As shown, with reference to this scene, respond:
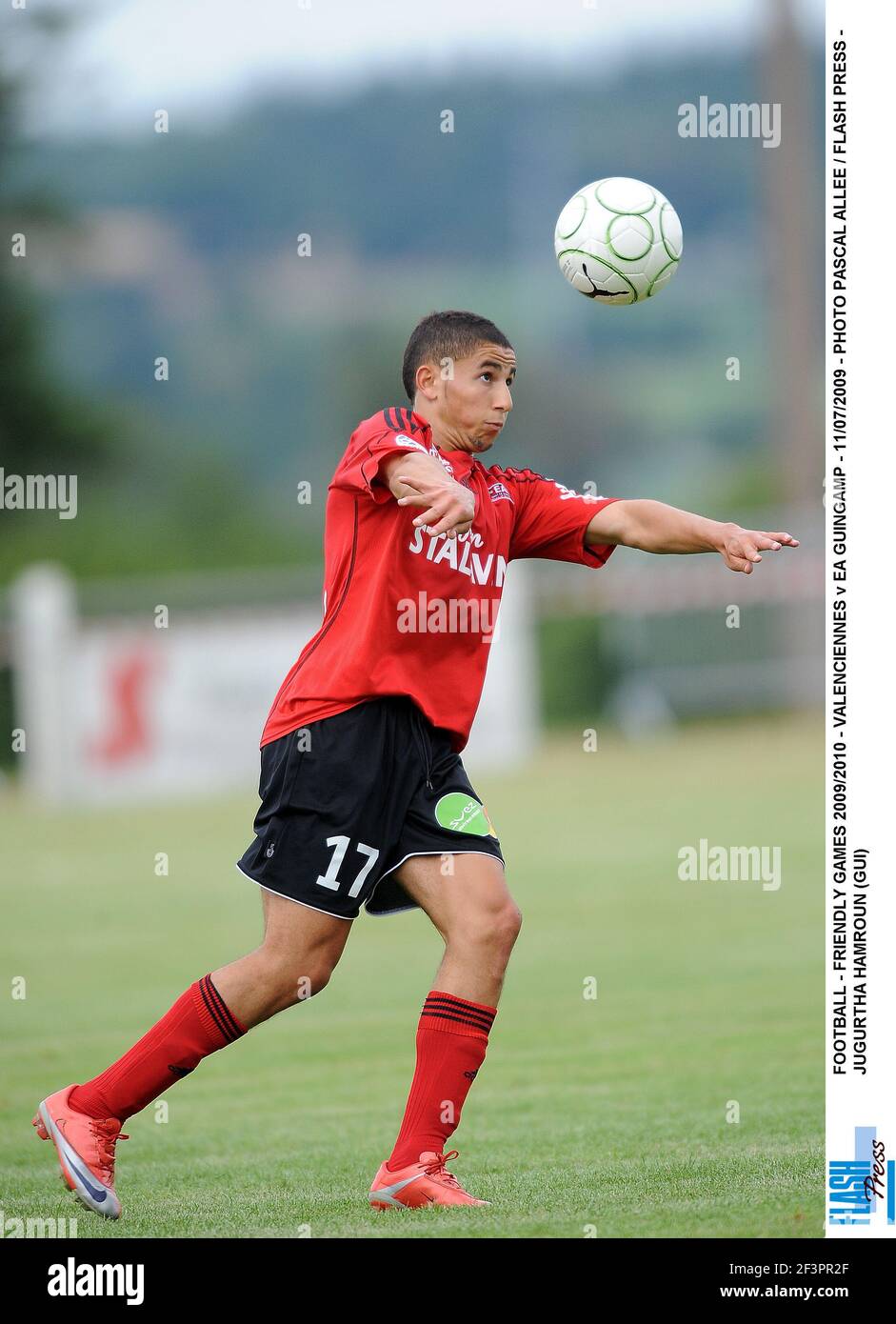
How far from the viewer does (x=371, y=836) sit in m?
5.45

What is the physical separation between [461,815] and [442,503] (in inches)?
42.2

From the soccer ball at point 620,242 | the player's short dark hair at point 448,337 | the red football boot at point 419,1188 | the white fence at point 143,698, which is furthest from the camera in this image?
the white fence at point 143,698

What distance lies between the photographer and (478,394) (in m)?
5.69

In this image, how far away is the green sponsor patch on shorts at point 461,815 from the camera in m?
5.54

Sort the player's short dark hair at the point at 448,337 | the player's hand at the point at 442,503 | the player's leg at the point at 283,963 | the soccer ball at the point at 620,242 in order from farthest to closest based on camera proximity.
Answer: the soccer ball at the point at 620,242 < the player's short dark hair at the point at 448,337 < the player's leg at the point at 283,963 < the player's hand at the point at 442,503

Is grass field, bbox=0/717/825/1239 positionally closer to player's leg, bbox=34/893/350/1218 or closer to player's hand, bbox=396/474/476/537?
player's leg, bbox=34/893/350/1218

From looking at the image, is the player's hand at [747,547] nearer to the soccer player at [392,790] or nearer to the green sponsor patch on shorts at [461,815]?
the soccer player at [392,790]

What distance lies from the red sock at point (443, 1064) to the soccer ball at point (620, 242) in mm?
2349

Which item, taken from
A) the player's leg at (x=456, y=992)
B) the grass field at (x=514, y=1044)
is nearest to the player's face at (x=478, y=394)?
the player's leg at (x=456, y=992)

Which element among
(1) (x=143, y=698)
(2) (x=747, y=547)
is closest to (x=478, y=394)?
(2) (x=747, y=547)

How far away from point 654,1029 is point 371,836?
3.21 meters

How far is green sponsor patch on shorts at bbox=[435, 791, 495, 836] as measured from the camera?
5543 mm
